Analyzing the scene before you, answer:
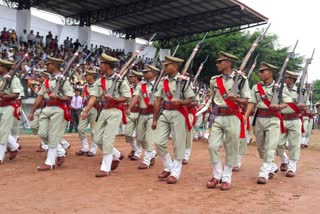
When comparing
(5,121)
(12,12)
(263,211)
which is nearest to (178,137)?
(263,211)

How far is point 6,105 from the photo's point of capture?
9070mm

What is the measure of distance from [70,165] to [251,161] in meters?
4.79

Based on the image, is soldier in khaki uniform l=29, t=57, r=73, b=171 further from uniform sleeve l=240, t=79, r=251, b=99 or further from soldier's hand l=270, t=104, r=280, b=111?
soldier's hand l=270, t=104, r=280, b=111

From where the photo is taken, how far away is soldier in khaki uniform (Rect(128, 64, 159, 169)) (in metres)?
9.45

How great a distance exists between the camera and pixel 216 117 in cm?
732

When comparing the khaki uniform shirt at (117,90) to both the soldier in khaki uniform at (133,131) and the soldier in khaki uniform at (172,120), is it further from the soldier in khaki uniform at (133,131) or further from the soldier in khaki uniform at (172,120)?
the soldier in khaki uniform at (133,131)

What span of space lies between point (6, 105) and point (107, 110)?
94.2 inches

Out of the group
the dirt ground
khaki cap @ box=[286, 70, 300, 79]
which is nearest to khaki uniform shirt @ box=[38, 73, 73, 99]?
the dirt ground

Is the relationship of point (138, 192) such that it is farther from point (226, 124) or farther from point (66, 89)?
point (66, 89)

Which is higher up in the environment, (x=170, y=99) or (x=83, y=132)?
(x=170, y=99)

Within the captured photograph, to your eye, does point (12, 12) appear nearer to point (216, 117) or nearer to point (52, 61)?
point (52, 61)

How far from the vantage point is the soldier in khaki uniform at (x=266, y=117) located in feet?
26.2

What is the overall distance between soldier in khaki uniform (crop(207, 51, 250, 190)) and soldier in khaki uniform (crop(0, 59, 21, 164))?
4.26m

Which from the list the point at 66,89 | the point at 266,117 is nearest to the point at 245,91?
the point at 266,117
